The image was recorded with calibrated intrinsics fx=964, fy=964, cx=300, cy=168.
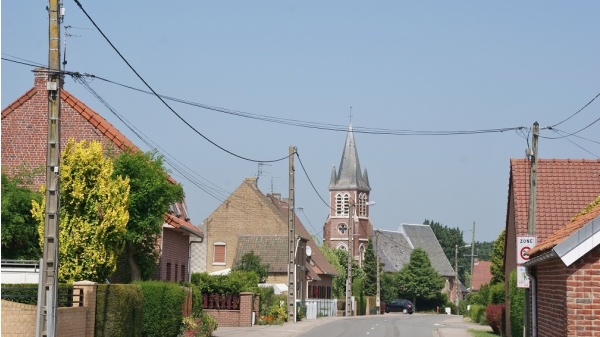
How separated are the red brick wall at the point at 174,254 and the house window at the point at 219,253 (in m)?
29.7

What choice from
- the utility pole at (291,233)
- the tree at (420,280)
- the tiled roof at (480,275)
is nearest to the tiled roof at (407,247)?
the tiled roof at (480,275)

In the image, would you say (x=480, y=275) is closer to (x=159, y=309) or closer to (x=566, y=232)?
(x=159, y=309)

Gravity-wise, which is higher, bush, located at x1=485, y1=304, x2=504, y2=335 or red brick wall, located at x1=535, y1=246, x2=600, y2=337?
red brick wall, located at x1=535, y1=246, x2=600, y2=337

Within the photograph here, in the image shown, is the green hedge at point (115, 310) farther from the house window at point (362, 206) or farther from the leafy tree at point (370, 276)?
the house window at point (362, 206)

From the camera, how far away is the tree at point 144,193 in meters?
29.7

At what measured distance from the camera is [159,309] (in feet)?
89.7

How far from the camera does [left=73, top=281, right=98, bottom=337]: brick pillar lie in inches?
836

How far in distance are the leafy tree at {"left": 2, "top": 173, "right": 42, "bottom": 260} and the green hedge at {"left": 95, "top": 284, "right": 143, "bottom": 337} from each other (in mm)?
5606

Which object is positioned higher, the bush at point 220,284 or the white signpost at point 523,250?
the white signpost at point 523,250

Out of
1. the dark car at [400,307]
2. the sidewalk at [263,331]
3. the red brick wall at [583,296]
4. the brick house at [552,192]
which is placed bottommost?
the dark car at [400,307]

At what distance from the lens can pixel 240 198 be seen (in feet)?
237

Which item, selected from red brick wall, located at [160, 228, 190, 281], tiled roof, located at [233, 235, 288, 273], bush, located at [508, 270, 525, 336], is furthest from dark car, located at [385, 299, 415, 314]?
bush, located at [508, 270, 525, 336]

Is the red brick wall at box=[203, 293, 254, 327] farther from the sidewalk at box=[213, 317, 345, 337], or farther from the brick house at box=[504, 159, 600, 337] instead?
the brick house at box=[504, 159, 600, 337]

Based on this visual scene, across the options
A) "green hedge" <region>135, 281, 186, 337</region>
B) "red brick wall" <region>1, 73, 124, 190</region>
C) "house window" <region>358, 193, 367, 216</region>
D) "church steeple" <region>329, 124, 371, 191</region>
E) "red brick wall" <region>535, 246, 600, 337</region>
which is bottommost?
"green hedge" <region>135, 281, 186, 337</region>
